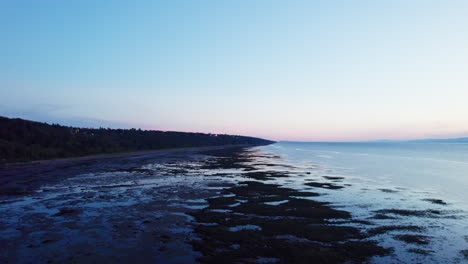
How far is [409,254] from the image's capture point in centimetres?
914

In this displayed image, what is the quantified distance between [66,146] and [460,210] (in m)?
59.4

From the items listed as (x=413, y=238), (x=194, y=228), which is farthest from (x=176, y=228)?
(x=413, y=238)

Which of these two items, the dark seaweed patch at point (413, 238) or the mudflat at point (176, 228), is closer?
the mudflat at point (176, 228)

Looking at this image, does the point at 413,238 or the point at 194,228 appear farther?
the point at 194,228

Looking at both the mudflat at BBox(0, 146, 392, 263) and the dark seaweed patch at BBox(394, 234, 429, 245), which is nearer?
the mudflat at BBox(0, 146, 392, 263)

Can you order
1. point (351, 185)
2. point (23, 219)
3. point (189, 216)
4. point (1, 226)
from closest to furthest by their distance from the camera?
point (1, 226) < point (23, 219) < point (189, 216) < point (351, 185)

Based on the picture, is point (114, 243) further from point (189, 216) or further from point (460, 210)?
point (460, 210)

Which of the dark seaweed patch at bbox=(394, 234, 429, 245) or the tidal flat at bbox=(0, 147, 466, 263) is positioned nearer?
the tidal flat at bbox=(0, 147, 466, 263)

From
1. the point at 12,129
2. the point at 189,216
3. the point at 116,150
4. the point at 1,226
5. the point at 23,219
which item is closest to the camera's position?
the point at 1,226

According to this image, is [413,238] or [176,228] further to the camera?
[176,228]

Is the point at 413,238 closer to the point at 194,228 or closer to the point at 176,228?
the point at 194,228

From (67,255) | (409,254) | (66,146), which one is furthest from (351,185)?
(66,146)

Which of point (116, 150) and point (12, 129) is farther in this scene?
point (116, 150)

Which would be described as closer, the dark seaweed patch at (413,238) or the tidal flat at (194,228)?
the tidal flat at (194,228)
